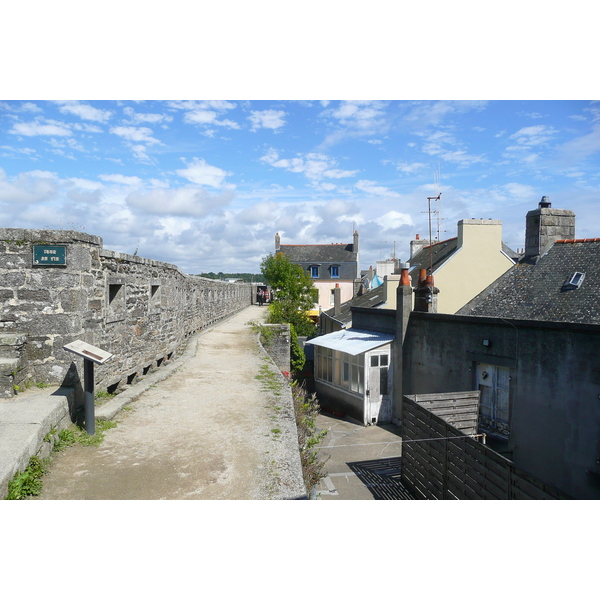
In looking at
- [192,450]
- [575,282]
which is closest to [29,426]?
[192,450]

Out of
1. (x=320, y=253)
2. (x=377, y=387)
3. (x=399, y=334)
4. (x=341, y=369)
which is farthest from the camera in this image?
(x=320, y=253)

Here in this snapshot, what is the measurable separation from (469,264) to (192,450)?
1314cm

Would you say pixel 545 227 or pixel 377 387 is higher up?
pixel 545 227

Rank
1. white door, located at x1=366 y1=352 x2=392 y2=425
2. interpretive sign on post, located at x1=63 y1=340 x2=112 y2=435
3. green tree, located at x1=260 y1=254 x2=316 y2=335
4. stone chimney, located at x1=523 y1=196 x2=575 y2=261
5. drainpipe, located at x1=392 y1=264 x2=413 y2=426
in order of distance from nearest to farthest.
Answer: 1. interpretive sign on post, located at x1=63 y1=340 x2=112 y2=435
2. stone chimney, located at x1=523 y1=196 x2=575 y2=261
3. drainpipe, located at x1=392 y1=264 x2=413 y2=426
4. white door, located at x1=366 y1=352 x2=392 y2=425
5. green tree, located at x1=260 y1=254 x2=316 y2=335

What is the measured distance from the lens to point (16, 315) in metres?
5.19

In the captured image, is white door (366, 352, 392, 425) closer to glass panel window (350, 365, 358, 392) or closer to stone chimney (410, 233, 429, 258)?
glass panel window (350, 365, 358, 392)

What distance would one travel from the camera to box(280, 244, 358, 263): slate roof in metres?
42.2

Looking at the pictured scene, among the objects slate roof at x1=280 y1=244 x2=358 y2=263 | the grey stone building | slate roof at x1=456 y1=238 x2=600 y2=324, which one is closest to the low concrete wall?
the grey stone building

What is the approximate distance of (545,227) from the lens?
37.4ft

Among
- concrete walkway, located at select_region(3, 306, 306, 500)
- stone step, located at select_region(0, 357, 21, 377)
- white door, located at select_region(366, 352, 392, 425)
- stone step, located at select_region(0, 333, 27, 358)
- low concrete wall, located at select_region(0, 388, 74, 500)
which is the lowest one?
white door, located at select_region(366, 352, 392, 425)

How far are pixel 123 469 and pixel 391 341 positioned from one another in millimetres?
9778

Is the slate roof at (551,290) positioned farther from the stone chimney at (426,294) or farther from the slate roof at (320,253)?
the slate roof at (320,253)

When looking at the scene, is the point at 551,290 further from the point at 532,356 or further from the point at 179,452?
the point at 179,452

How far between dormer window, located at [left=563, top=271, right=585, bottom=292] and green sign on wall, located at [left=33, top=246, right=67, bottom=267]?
979cm
